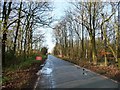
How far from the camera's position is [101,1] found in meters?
36.1

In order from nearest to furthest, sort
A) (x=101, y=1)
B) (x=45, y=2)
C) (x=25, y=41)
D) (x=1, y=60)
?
1. (x=1, y=60)
2. (x=45, y=2)
3. (x=101, y=1)
4. (x=25, y=41)

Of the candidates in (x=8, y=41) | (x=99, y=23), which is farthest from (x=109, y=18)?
(x=8, y=41)

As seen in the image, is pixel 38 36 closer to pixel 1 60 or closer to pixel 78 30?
pixel 78 30

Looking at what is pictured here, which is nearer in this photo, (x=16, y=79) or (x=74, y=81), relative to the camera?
Result: (x=16, y=79)

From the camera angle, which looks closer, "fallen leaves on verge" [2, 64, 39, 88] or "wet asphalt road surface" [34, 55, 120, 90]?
"fallen leaves on verge" [2, 64, 39, 88]

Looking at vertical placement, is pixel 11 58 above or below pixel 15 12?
below

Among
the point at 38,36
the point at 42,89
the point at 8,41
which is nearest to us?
Result: the point at 42,89

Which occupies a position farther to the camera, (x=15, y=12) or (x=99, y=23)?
(x=99, y=23)

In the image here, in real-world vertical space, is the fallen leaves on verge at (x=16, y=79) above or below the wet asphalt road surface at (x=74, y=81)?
above

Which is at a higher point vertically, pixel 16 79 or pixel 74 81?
pixel 16 79

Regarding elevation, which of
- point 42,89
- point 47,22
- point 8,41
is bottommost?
point 42,89

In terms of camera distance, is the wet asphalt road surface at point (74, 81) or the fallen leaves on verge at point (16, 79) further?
the wet asphalt road surface at point (74, 81)

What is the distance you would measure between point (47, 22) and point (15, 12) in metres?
3.26

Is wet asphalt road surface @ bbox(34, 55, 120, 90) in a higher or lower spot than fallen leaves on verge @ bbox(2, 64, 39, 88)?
lower
